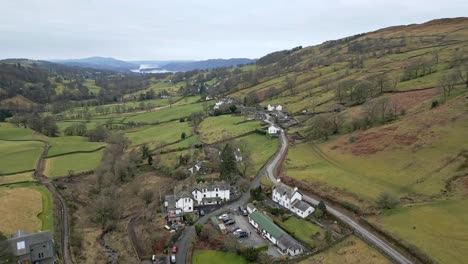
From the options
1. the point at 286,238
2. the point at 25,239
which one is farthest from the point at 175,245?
the point at 25,239

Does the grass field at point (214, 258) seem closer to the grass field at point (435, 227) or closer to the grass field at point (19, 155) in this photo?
the grass field at point (435, 227)

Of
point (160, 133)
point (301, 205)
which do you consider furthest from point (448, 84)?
point (160, 133)

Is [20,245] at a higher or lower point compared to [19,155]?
lower

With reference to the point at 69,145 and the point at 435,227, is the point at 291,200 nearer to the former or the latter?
the point at 435,227

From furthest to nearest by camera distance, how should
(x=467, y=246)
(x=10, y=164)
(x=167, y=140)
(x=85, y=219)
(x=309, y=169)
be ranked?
1. (x=167, y=140)
2. (x=10, y=164)
3. (x=309, y=169)
4. (x=85, y=219)
5. (x=467, y=246)

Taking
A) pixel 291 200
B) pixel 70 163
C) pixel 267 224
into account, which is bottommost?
pixel 267 224

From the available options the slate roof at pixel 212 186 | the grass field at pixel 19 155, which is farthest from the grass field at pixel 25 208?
the slate roof at pixel 212 186

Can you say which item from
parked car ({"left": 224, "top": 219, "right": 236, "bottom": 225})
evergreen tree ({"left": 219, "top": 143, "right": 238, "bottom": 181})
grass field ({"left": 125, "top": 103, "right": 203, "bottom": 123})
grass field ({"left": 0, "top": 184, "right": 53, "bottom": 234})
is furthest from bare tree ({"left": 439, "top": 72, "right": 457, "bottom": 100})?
grass field ({"left": 0, "top": 184, "right": 53, "bottom": 234})

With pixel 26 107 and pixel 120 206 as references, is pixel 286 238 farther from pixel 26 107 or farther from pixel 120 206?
pixel 26 107
